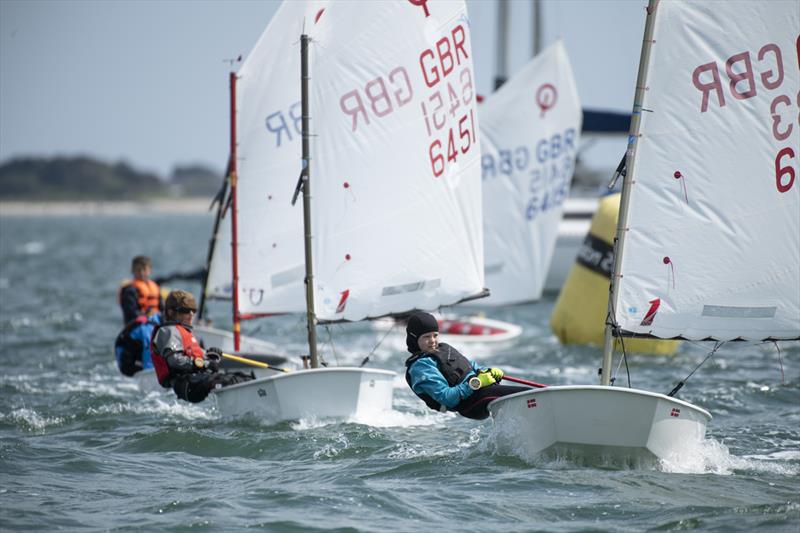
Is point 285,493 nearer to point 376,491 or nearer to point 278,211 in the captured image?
point 376,491

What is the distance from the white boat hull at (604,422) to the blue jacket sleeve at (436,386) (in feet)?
1.11

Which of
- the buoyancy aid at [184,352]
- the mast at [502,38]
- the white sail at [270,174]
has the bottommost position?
the buoyancy aid at [184,352]

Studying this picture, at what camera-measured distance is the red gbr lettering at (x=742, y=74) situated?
7750 mm

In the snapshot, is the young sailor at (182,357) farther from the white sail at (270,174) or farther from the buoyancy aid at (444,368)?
the buoyancy aid at (444,368)

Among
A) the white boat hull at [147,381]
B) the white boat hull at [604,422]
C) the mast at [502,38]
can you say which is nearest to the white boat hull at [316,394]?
the white boat hull at [604,422]

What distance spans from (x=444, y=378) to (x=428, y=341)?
284 mm

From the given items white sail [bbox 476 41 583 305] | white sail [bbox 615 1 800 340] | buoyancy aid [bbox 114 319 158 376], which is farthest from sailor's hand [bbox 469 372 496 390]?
white sail [bbox 476 41 583 305]

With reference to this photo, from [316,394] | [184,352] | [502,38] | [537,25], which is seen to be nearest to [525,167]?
[316,394]

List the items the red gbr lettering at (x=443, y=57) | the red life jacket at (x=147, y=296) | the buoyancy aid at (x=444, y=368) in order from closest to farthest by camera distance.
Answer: the buoyancy aid at (x=444, y=368)
the red gbr lettering at (x=443, y=57)
the red life jacket at (x=147, y=296)

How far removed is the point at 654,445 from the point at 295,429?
10.3ft

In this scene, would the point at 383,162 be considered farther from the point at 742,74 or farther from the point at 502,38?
the point at 502,38

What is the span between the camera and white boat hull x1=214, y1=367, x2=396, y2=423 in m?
Result: 9.29

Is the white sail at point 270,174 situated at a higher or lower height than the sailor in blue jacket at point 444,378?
higher

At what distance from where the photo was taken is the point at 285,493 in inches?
287
